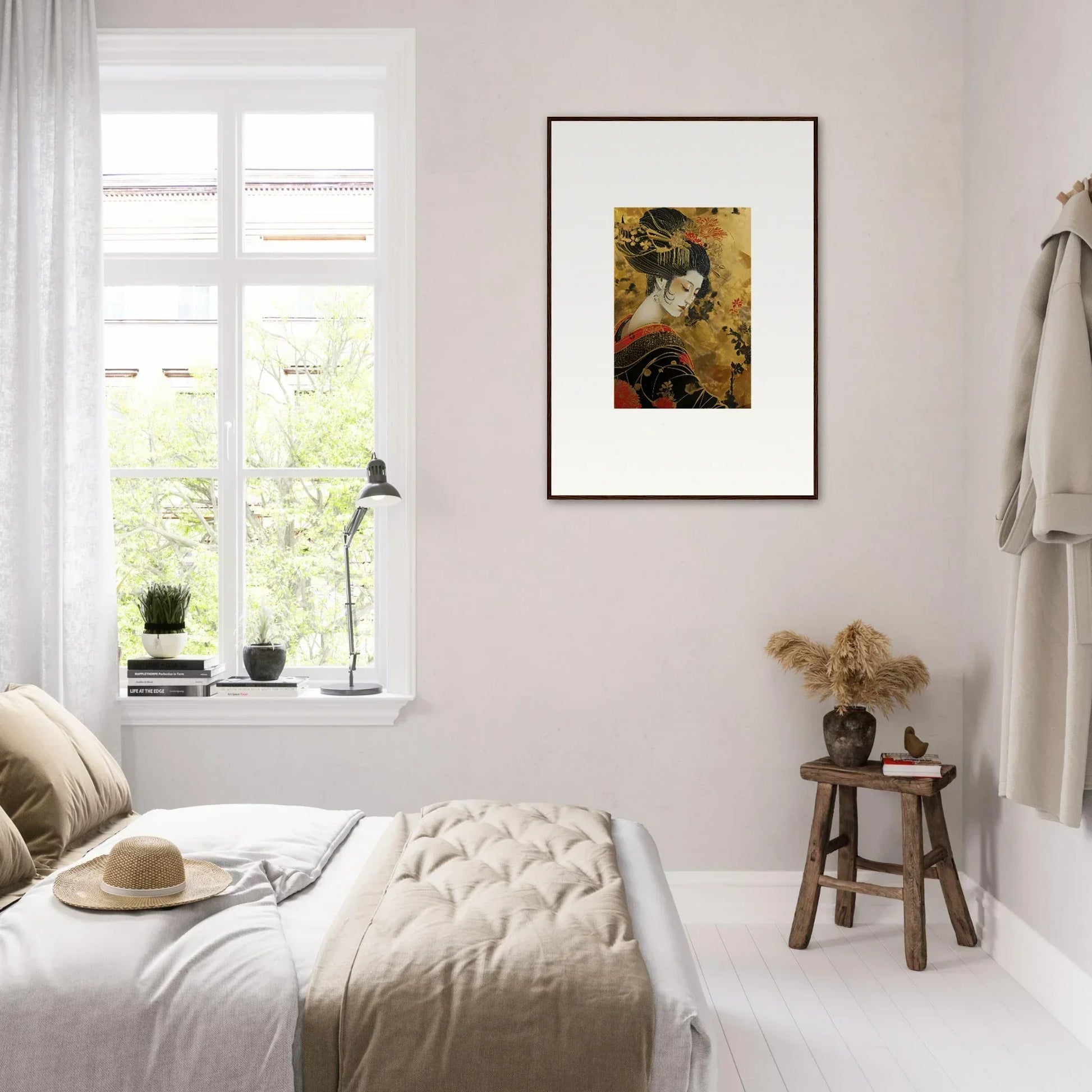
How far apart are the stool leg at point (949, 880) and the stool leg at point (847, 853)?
20cm

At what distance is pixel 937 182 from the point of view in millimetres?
3061

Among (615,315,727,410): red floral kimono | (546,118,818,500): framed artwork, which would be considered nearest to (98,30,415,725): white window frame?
(546,118,818,500): framed artwork

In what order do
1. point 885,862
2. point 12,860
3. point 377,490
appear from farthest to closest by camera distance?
point 885,862 → point 377,490 → point 12,860

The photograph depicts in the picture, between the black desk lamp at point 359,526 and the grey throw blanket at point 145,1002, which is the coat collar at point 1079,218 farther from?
the grey throw blanket at point 145,1002

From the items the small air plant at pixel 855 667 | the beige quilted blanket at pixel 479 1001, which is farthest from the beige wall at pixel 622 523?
the beige quilted blanket at pixel 479 1001

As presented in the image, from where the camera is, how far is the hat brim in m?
1.62

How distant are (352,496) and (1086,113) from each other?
225 centimetres

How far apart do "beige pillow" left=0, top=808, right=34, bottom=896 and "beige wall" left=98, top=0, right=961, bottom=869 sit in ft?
4.10

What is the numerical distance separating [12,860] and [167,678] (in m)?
1.29

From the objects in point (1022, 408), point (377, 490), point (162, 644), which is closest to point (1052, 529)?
point (1022, 408)

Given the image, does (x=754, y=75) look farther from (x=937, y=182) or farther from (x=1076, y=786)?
(x=1076, y=786)

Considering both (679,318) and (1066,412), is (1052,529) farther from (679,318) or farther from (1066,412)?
(679,318)

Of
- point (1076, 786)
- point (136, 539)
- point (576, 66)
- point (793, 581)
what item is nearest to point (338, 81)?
point (576, 66)

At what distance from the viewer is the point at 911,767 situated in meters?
2.73
